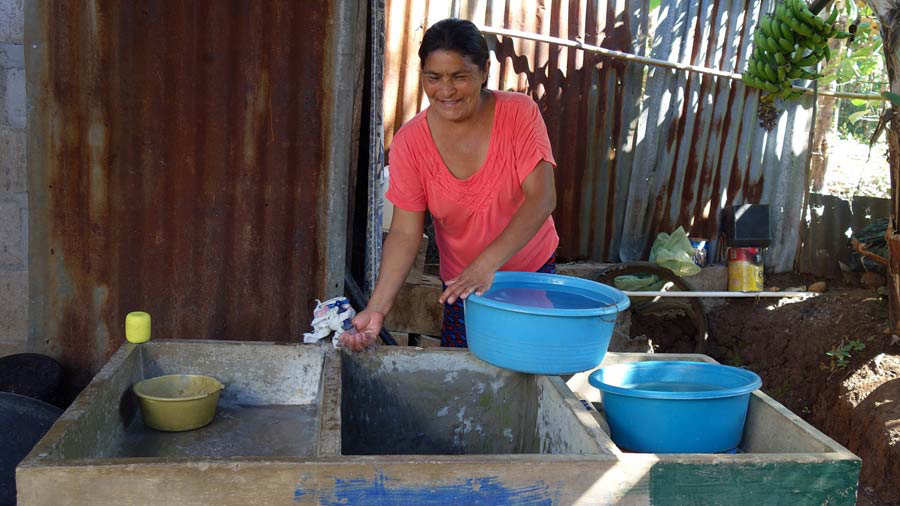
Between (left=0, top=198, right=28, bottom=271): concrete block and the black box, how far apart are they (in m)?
4.81

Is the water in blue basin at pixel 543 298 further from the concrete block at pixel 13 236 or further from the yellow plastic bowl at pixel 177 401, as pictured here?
the concrete block at pixel 13 236

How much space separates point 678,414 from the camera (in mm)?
2328

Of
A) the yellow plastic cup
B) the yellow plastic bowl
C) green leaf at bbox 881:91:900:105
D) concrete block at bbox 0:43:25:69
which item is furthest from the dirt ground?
concrete block at bbox 0:43:25:69

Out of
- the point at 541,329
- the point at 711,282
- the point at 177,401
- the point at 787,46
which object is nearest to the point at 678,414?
the point at 541,329

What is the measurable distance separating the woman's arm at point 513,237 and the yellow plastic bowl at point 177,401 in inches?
30.5

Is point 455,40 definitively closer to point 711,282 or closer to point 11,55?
point 11,55

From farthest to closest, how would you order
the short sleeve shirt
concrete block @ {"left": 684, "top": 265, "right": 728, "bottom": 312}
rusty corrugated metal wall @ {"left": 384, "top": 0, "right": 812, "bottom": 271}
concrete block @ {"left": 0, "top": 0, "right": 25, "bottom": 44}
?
concrete block @ {"left": 684, "top": 265, "right": 728, "bottom": 312} → rusty corrugated metal wall @ {"left": 384, "top": 0, "right": 812, "bottom": 271} → concrete block @ {"left": 0, "top": 0, "right": 25, "bottom": 44} → the short sleeve shirt

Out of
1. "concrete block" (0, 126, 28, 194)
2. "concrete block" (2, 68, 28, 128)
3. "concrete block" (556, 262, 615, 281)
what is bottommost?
"concrete block" (556, 262, 615, 281)

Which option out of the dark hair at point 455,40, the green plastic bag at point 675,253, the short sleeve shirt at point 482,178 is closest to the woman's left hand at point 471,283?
the short sleeve shirt at point 482,178

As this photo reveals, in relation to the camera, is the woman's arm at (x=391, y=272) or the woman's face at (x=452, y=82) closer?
the woman's face at (x=452, y=82)

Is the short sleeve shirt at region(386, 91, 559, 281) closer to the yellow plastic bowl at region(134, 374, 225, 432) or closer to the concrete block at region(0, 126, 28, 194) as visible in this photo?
the yellow plastic bowl at region(134, 374, 225, 432)

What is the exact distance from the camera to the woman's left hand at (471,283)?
8.54 feet

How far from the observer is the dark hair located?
2.71 m

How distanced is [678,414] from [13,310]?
9.39 feet
